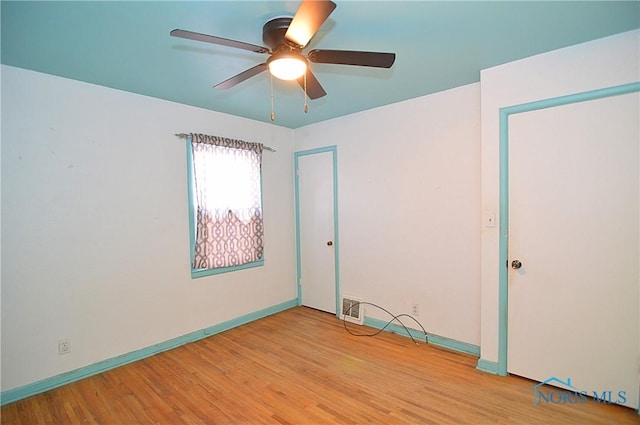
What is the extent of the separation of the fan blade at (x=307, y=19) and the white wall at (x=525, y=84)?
1.75 metres

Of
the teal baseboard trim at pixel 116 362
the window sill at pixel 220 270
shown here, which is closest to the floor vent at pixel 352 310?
the teal baseboard trim at pixel 116 362

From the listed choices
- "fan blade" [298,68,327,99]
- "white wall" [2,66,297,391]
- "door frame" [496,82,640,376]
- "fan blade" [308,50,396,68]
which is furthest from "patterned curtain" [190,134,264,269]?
"door frame" [496,82,640,376]

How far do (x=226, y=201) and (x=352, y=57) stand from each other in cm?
231

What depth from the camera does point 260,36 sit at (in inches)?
74.9

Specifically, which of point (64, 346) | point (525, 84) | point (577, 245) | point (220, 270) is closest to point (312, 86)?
point (525, 84)

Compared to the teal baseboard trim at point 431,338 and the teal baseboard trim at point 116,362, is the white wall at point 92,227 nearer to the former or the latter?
the teal baseboard trim at point 116,362

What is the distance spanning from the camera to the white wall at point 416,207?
109 inches

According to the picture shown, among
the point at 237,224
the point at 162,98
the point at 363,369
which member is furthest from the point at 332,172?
the point at 363,369

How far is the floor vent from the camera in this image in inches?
139

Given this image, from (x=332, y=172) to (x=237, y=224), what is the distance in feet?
4.50

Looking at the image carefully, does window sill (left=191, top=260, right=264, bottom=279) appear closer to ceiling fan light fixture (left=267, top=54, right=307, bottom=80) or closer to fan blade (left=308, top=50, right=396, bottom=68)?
ceiling fan light fixture (left=267, top=54, right=307, bottom=80)

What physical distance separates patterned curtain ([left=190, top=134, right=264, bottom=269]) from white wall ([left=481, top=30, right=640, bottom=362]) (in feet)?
8.36

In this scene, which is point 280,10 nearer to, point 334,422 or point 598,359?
point 334,422

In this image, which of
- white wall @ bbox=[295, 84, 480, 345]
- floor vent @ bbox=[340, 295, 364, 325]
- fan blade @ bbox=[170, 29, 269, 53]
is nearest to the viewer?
fan blade @ bbox=[170, 29, 269, 53]
